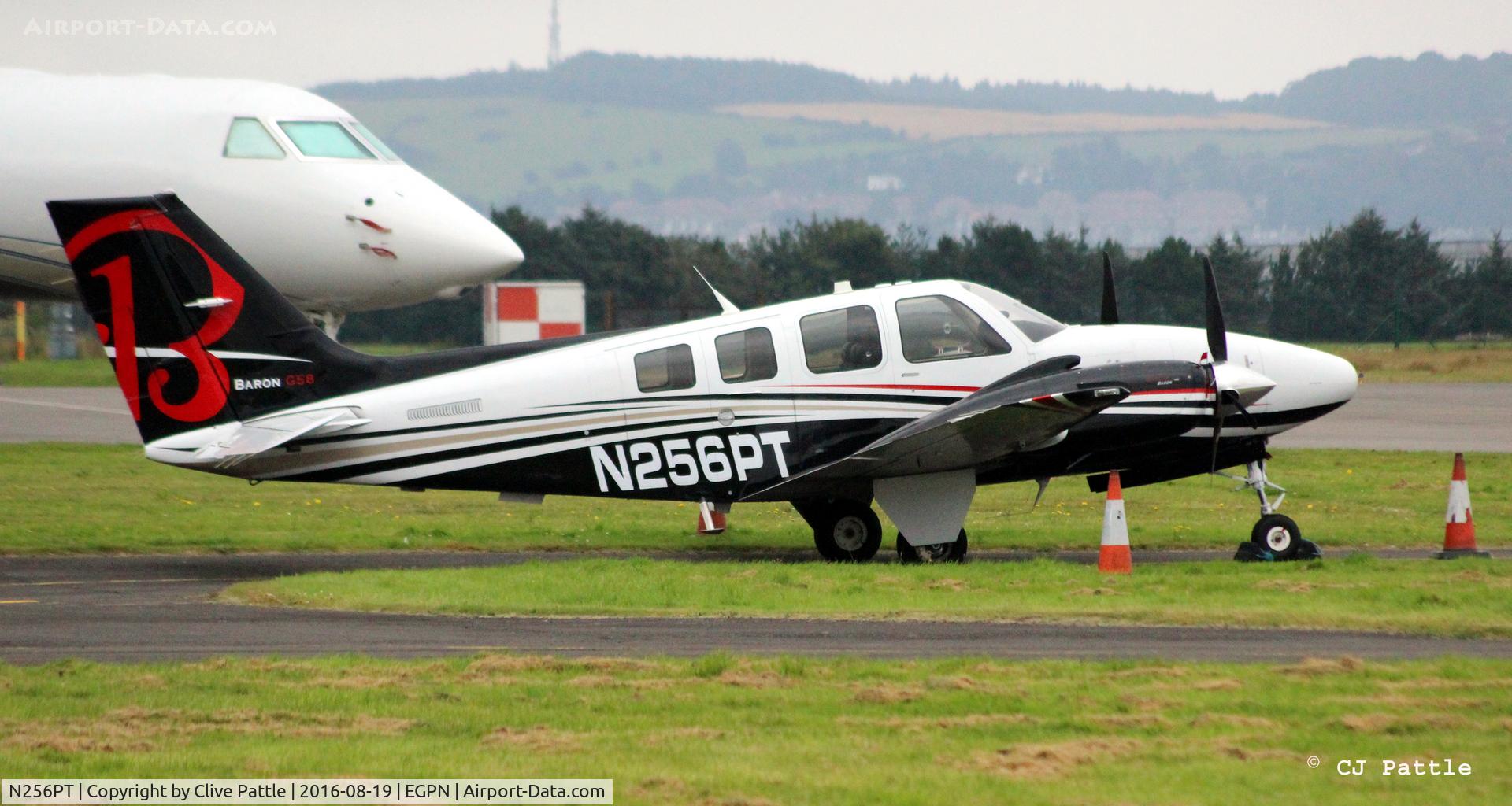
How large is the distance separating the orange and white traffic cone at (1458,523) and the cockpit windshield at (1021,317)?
3714 millimetres

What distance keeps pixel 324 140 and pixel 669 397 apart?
24.9ft

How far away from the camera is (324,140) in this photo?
18781 mm

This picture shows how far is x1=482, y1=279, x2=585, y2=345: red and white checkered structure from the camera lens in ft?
98.9

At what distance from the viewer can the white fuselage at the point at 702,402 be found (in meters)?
13.6

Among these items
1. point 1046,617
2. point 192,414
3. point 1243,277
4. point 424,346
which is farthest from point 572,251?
point 1046,617

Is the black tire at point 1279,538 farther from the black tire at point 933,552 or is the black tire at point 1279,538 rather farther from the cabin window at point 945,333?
the cabin window at point 945,333

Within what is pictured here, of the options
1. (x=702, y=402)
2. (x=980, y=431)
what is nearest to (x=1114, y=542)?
(x=980, y=431)

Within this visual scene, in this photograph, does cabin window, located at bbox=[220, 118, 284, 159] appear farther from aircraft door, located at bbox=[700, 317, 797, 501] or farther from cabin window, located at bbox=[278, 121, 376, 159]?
aircraft door, located at bbox=[700, 317, 797, 501]

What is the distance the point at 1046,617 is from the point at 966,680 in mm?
2393

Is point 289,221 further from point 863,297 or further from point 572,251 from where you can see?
point 572,251

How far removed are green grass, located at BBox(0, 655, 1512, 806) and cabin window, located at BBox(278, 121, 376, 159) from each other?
10587 mm

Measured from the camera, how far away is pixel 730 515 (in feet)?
58.1

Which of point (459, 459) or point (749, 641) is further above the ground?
point (459, 459)

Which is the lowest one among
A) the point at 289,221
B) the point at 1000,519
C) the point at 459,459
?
the point at 1000,519
